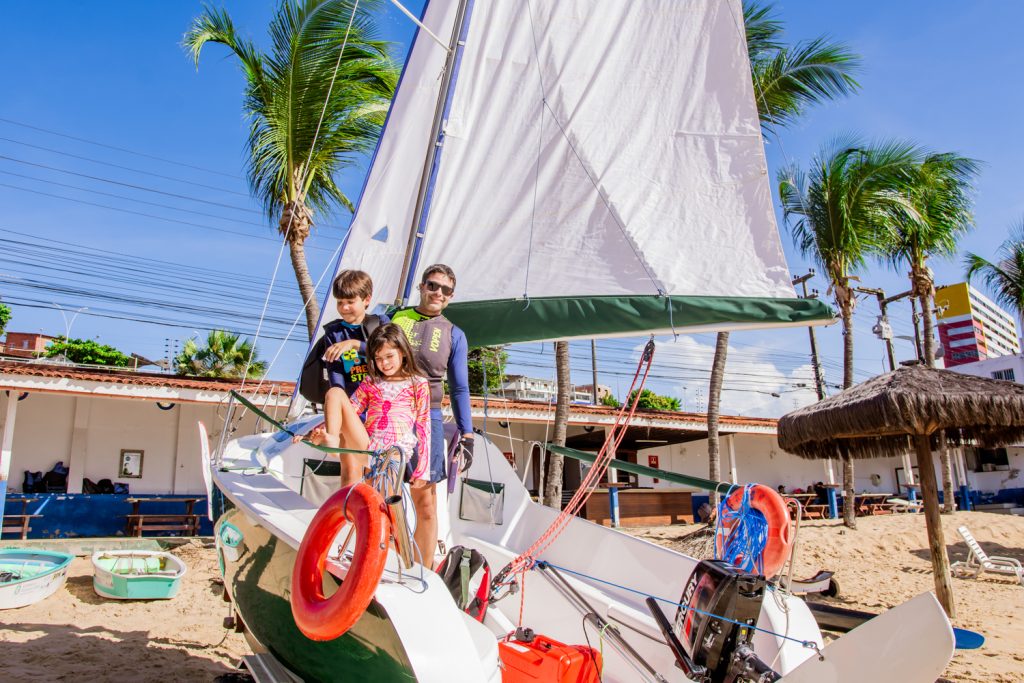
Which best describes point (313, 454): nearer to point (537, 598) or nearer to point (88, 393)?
point (537, 598)

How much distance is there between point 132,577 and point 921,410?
8640mm

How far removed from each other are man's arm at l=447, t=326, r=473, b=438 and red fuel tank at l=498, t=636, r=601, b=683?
1103 mm

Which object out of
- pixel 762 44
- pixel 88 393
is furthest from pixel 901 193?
pixel 88 393

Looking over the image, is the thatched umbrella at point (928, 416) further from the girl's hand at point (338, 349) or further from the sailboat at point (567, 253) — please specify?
the girl's hand at point (338, 349)

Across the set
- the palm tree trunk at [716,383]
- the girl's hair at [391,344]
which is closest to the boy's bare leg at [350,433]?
the girl's hair at [391,344]

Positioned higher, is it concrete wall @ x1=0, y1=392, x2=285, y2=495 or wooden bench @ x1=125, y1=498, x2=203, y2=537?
concrete wall @ x1=0, y1=392, x2=285, y2=495

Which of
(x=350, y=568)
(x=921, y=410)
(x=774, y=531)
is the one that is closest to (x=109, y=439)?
(x=350, y=568)

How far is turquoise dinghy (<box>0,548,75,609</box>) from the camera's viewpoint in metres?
6.88

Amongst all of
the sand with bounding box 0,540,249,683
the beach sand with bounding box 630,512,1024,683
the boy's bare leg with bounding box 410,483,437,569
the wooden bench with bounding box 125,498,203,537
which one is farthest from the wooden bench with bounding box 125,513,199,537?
the boy's bare leg with bounding box 410,483,437,569

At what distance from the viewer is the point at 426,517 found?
3496 mm

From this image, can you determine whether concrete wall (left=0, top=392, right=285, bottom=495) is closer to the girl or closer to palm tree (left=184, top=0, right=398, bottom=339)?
palm tree (left=184, top=0, right=398, bottom=339)

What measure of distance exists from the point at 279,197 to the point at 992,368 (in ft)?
137

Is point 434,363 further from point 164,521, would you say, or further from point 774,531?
point 164,521

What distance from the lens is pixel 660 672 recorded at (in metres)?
3.24
